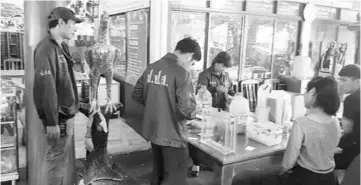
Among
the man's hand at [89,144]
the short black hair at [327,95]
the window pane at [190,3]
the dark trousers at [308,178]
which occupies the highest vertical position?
the window pane at [190,3]

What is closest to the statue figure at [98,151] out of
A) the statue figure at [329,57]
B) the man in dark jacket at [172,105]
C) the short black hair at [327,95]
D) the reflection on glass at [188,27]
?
the man in dark jacket at [172,105]

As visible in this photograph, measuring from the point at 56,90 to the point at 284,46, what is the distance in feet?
13.1

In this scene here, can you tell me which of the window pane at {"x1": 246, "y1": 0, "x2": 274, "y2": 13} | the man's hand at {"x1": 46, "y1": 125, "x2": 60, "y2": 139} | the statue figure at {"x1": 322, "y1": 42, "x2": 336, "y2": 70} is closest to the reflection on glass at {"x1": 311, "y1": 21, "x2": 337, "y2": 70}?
the window pane at {"x1": 246, "y1": 0, "x2": 274, "y2": 13}

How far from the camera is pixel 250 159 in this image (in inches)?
67.9

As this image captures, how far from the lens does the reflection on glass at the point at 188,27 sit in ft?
12.7

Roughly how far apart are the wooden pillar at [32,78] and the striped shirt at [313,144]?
170cm

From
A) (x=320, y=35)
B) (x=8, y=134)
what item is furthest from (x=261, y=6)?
(x=8, y=134)

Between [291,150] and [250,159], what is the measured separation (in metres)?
0.24

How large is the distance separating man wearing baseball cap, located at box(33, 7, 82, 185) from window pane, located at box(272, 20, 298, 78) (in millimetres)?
3667

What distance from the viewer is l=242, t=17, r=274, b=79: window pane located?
4.58 meters

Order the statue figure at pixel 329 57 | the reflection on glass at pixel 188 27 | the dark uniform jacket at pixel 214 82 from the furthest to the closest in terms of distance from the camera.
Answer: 1. the reflection on glass at pixel 188 27
2. the statue figure at pixel 329 57
3. the dark uniform jacket at pixel 214 82

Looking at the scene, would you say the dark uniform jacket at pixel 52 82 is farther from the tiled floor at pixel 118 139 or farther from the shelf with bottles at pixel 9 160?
the tiled floor at pixel 118 139

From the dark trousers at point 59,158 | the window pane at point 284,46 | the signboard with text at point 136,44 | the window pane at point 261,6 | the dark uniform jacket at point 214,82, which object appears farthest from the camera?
the window pane at point 284,46

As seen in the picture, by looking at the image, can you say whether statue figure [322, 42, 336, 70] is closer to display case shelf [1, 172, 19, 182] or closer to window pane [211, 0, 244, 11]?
window pane [211, 0, 244, 11]
